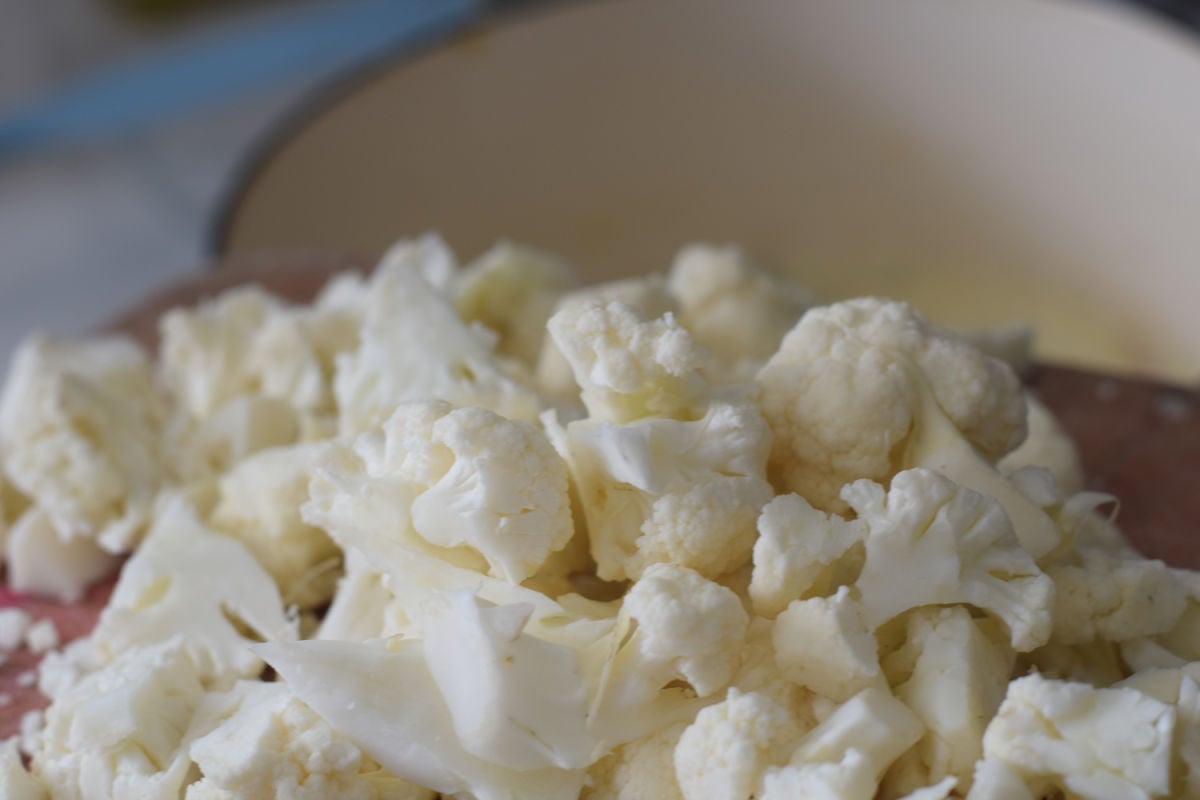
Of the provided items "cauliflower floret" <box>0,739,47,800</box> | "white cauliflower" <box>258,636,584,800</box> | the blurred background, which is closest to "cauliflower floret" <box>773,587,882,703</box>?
"white cauliflower" <box>258,636,584,800</box>

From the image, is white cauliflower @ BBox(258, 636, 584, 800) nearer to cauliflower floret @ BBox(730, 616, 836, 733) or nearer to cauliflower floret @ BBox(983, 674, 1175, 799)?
cauliflower floret @ BBox(730, 616, 836, 733)

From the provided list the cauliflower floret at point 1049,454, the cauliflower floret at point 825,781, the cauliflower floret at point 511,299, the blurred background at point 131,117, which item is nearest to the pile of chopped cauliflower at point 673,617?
→ the cauliflower floret at point 825,781

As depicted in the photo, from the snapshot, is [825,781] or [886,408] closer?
[825,781]

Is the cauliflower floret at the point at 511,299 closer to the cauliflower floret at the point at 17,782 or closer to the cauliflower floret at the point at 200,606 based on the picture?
the cauliflower floret at the point at 200,606

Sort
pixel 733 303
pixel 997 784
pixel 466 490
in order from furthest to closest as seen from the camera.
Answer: pixel 733 303 < pixel 466 490 < pixel 997 784

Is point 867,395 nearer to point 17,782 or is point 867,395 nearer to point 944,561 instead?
point 944,561

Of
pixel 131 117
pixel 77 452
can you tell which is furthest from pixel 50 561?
pixel 131 117
